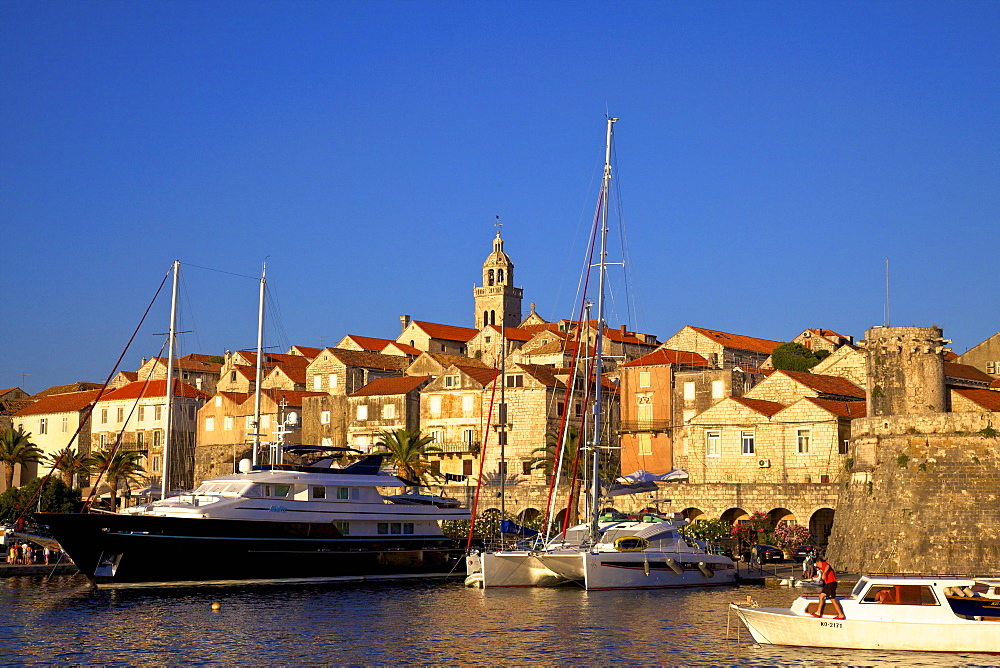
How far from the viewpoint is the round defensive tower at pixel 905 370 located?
167ft

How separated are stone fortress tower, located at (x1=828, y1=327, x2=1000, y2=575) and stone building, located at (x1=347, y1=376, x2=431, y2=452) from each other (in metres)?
34.6

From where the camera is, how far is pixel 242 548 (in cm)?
4612

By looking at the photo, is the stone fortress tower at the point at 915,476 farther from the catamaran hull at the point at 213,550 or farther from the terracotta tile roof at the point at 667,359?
the terracotta tile roof at the point at 667,359

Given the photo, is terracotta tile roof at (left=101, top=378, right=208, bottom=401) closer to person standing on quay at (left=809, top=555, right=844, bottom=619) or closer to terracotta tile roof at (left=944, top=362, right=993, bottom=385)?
terracotta tile roof at (left=944, top=362, right=993, bottom=385)

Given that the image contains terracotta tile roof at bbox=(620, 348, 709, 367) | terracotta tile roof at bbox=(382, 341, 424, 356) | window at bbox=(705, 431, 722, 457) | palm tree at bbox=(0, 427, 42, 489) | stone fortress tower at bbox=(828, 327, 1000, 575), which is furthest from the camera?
terracotta tile roof at bbox=(382, 341, 424, 356)

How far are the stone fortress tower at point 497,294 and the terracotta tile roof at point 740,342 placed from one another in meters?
48.3

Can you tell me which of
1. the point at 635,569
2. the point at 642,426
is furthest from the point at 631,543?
the point at 642,426

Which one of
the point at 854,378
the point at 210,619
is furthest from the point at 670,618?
the point at 854,378

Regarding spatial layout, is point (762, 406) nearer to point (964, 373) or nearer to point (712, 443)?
point (712, 443)

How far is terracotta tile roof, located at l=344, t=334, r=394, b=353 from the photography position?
109m

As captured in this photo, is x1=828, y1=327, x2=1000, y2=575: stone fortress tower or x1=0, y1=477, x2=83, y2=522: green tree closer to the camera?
x1=828, y1=327, x2=1000, y2=575: stone fortress tower

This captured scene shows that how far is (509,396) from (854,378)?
64.8 feet

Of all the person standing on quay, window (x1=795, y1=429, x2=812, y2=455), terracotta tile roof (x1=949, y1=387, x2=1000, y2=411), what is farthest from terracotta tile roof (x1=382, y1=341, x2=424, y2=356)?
the person standing on quay

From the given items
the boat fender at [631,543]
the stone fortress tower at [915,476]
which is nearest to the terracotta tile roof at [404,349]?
the stone fortress tower at [915,476]
